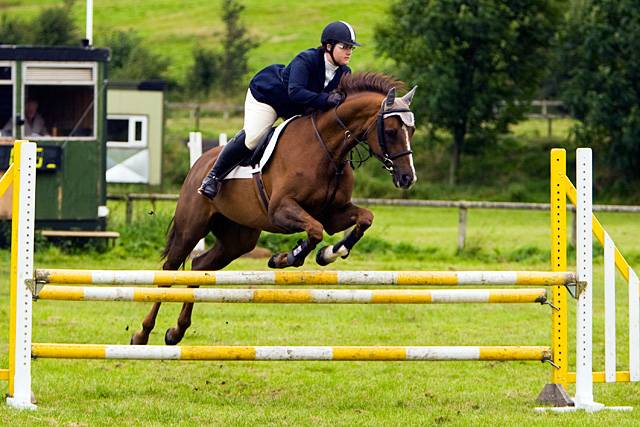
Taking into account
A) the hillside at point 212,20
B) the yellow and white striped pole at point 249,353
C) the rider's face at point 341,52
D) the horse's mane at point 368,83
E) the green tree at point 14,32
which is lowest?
the yellow and white striped pole at point 249,353

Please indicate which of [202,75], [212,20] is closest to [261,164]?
[202,75]

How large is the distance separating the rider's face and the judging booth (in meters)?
7.92

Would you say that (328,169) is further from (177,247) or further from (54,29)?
(54,29)

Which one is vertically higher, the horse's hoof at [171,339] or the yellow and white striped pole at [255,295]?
the yellow and white striped pole at [255,295]

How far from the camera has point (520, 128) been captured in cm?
3481

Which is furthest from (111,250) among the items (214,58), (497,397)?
(214,58)

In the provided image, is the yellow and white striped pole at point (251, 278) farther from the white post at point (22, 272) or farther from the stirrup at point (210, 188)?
the stirrup at point (210, 188)

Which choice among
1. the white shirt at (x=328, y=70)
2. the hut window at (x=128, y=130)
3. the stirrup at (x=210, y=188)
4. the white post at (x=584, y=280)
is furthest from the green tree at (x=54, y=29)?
the white post at (x=584, y=280)

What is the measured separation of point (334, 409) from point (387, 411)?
304 mm

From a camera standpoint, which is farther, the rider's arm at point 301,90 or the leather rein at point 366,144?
the rider's arm at point 301,90

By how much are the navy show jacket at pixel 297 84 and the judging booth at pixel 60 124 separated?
24.4 ft

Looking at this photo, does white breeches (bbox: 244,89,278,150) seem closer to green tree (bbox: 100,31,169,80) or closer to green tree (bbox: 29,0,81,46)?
green tree (bbox: 29,0,81,46)

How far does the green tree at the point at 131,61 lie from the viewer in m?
37.0

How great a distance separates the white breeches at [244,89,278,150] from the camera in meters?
7.38
